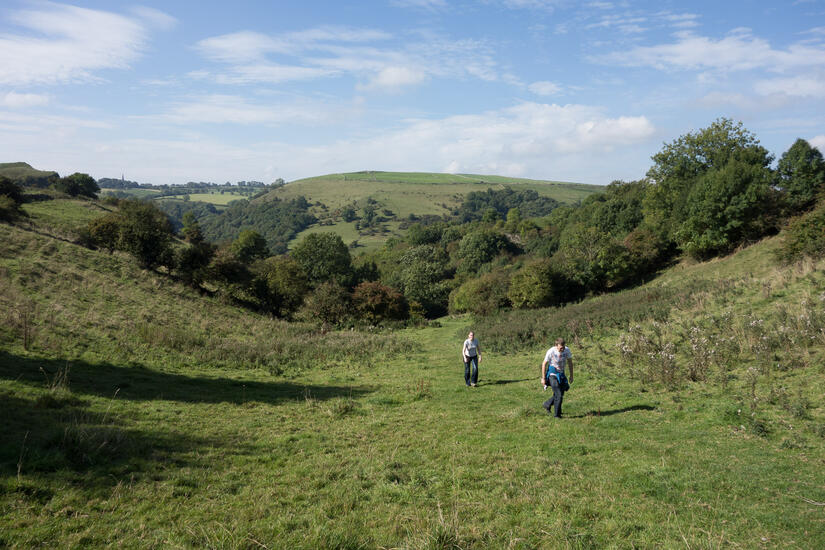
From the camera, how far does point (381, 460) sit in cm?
761

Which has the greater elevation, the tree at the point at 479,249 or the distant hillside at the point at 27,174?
the distant hillside at the point at 27,174

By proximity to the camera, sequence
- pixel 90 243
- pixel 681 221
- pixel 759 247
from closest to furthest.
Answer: pixel 759 247
pixel 90 243
pixel 681 221

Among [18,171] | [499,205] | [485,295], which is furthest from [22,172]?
[499,205]

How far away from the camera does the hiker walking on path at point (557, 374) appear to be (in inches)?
407

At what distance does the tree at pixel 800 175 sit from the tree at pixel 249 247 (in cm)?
7284

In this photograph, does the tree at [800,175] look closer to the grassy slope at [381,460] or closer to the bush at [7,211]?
the grassy slope at [381,460]

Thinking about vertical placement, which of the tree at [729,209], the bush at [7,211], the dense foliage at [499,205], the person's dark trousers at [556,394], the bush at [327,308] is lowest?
the bush at [327,308]

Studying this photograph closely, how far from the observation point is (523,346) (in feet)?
73.7

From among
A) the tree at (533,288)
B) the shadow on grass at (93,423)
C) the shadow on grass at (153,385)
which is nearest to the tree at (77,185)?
the tree at (533,288)

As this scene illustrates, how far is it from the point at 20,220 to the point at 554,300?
55577mm

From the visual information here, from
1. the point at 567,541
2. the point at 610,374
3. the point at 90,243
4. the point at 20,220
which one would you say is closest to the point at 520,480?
the point at 567,541

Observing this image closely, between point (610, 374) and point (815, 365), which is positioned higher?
point (815, 365)

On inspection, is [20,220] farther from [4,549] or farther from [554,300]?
[554,300]

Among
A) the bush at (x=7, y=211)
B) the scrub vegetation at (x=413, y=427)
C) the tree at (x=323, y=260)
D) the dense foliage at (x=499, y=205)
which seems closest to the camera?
the scrub vegetation at (x=413, y=427)
